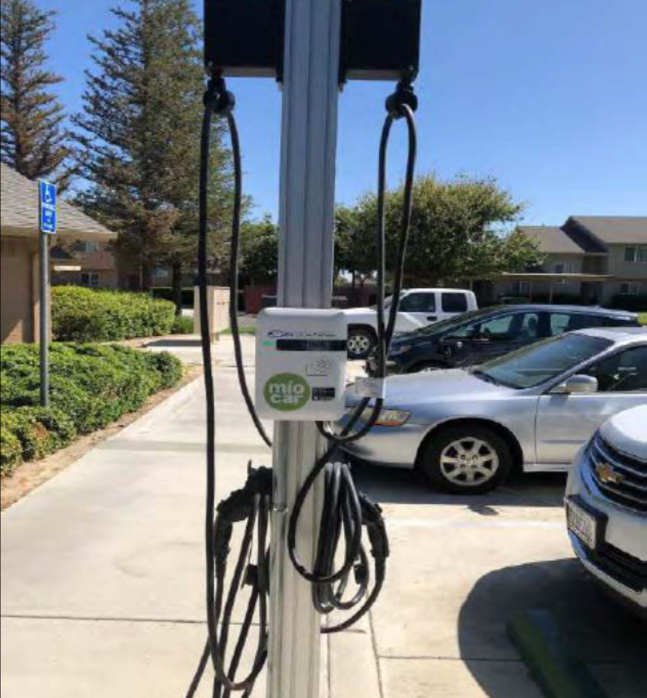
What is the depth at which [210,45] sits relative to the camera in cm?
182

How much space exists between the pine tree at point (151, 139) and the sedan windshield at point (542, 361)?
1284 cm

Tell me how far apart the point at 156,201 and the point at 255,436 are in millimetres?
19349

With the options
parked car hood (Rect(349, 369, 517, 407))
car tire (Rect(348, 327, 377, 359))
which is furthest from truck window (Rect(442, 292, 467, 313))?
parked car hood (Rect(349, 369, 517, 407))

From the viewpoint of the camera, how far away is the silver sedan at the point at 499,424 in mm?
5457

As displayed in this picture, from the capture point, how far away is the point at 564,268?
44656 mm

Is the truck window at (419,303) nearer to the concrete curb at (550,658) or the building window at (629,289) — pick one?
the concrete curb at (550,658)

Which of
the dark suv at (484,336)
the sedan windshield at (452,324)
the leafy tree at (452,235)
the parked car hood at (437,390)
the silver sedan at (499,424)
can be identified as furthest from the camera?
the leafy tree at (452,235)

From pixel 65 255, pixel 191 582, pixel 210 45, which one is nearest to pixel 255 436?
pixel 191 582

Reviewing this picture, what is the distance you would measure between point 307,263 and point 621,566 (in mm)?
2165

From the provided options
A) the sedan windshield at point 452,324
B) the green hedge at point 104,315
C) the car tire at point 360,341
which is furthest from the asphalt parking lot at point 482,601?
the green hedge at point 104,315

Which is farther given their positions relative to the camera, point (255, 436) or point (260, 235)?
point (260, 235)

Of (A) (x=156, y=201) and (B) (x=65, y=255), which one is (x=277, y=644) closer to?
(A) (x=156, y=201)

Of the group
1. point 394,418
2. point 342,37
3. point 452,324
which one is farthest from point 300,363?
point 452,324

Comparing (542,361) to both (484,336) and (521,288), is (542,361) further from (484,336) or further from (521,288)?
(521,288)
